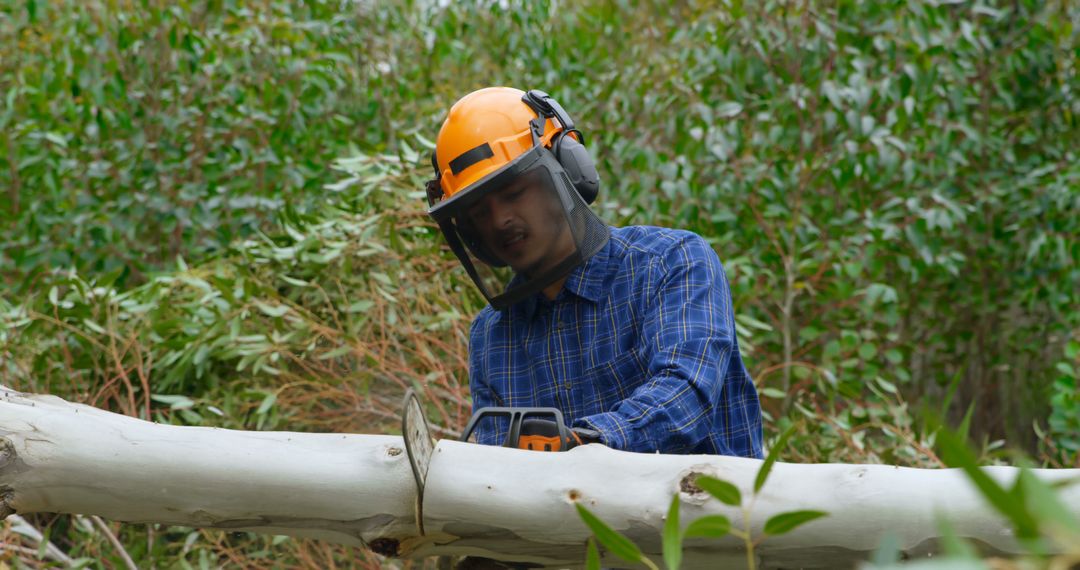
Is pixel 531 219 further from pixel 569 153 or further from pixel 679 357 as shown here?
pixel 679 357

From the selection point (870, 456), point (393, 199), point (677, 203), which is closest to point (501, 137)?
point (393, 199)

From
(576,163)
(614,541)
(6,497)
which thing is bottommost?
(6,497)

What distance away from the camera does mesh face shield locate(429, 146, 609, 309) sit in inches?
89.2

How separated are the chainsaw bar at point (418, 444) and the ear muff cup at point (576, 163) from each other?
37.7 inches

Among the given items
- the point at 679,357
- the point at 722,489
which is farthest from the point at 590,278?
the point at 722,489

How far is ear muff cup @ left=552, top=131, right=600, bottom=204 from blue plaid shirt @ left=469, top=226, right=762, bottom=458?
0.15 metres

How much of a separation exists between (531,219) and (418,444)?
0.90 metres

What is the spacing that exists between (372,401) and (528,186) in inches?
65.6

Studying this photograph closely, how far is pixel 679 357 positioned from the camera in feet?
6.81

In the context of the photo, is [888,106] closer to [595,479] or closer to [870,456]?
[870,456]

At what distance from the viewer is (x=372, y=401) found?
3744mm

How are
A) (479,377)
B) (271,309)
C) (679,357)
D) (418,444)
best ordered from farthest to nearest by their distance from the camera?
(271,309), (479,377), (679,357), (418,444)

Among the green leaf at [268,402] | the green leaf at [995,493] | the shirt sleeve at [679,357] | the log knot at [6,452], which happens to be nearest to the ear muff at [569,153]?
the shirt sleeve at [679,357]

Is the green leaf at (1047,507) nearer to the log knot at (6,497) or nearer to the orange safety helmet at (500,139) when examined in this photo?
the log knot at (6,497)
